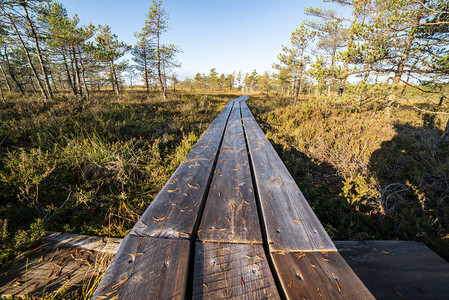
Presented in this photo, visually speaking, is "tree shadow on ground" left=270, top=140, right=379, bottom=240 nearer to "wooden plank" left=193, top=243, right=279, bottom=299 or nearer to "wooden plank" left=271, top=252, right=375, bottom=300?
"wooden plank" left=271, top=252, right=375, bottom=300

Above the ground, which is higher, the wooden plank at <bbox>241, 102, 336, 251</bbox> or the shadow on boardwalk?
the wooden plank at <bbox>241, 102, 336, 251</bbox>

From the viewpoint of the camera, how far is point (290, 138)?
4637mm

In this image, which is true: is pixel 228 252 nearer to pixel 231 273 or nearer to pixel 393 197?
pixel 231 273

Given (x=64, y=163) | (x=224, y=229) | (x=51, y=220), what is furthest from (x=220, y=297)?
(x=64, y=163)

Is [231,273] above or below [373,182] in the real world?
above

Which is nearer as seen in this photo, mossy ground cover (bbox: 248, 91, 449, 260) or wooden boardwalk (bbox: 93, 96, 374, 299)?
wooden boardwalk (bbox: 93, 96, 374, 299)

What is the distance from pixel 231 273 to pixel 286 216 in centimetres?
64

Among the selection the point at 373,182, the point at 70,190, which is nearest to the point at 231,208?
the point at 70,190

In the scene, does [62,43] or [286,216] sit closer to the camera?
[286,216]

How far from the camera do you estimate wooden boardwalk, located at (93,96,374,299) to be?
80 centimetres

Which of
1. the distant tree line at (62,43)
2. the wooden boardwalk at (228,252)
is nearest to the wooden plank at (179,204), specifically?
the wooden boardwalk at (228,252)

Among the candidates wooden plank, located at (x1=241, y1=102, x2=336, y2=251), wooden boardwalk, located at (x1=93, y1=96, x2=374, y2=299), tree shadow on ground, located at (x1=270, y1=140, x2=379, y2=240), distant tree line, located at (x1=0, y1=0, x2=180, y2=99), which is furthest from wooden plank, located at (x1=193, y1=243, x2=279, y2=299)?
distant tree line, located at (x1=0, y1=0, x2=180, y2=99)

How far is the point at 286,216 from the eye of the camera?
50.4 inches

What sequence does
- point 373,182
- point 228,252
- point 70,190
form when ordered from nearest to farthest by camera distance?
point 228,252 → point 70,190 → point 373,182
